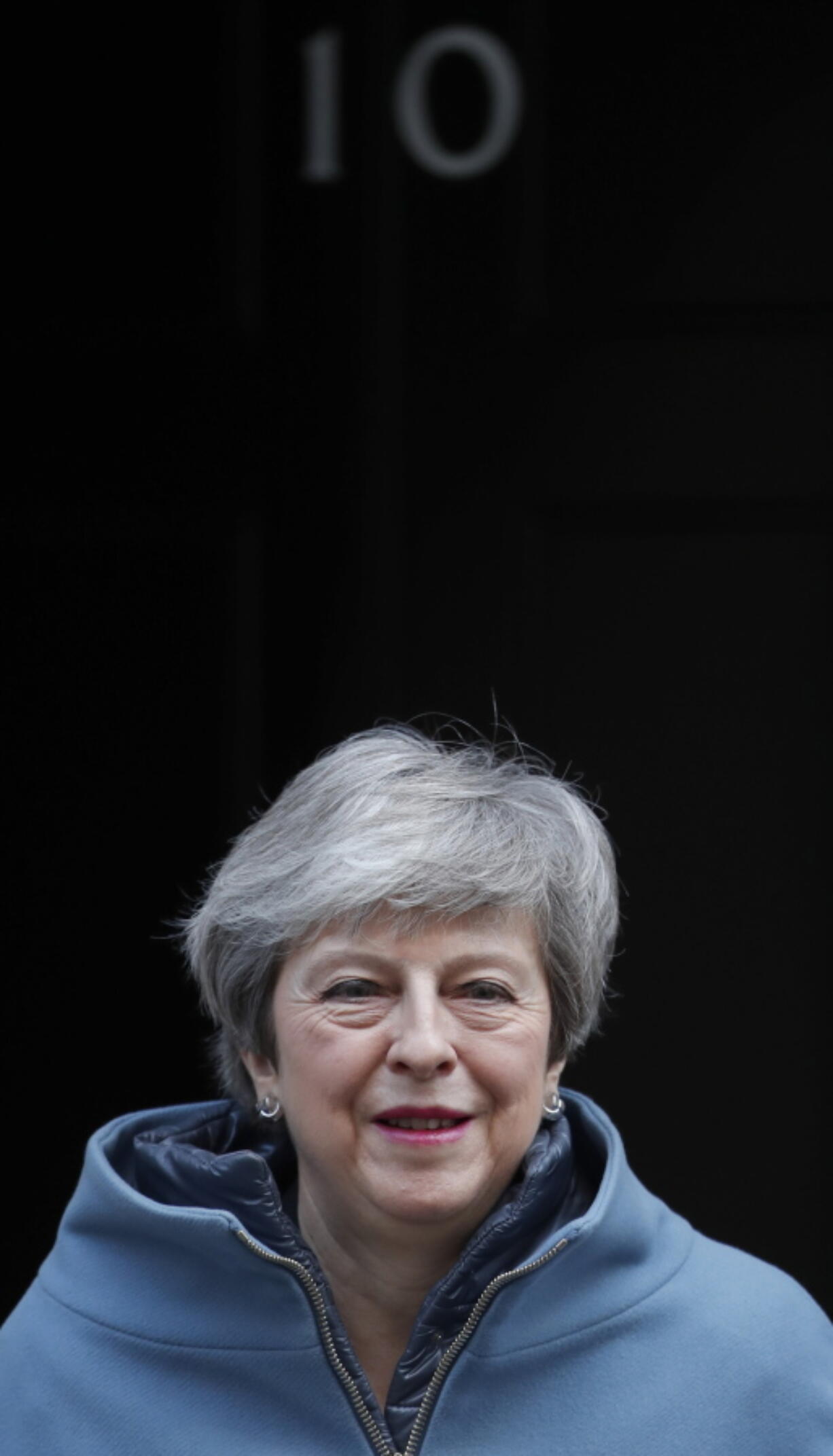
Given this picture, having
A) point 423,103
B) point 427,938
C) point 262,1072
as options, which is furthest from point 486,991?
point 423,103

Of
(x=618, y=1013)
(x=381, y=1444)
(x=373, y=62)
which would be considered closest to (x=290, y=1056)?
(x=381, y=1444)

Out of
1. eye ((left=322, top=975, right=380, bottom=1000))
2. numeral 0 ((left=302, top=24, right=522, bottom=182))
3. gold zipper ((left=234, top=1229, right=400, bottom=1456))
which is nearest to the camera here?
gold zipper ((left=234, top=1229, right=400, bottom=1456))

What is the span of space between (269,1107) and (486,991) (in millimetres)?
326

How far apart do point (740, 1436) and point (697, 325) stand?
5.54 ft

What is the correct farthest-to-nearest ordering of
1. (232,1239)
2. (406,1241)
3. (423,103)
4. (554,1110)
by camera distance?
(423,103)
(554,1110)
(406,1241)
(232,1239)

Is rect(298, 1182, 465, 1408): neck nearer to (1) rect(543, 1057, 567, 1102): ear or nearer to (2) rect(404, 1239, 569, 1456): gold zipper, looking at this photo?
(2) rect(404, 1239, 569, 1456): gold zipper

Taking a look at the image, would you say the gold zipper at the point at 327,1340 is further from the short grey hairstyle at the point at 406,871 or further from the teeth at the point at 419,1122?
the short grey hairstyle at the point at 406,871

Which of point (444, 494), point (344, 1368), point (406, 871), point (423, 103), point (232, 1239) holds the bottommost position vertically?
point (344, 1368)

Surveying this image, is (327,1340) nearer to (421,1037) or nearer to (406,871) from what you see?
(421,1037)

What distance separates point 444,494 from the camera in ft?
11.0

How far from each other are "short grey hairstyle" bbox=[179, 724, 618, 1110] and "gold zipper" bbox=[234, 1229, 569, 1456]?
298mm

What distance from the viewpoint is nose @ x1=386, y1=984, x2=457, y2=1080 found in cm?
227

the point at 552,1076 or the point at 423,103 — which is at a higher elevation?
the point at 423,103

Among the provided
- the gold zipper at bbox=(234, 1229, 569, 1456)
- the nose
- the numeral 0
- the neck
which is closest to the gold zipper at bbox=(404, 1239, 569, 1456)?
the gold zipper at bbox=(234, 1229, 569, 1456)
